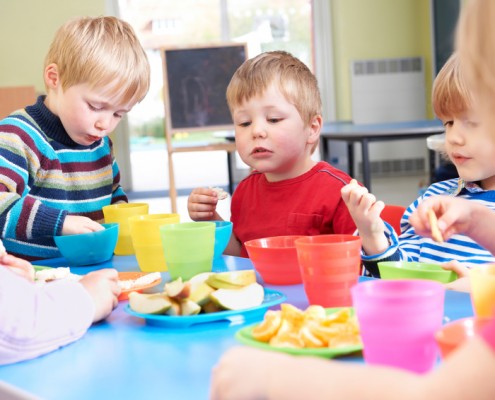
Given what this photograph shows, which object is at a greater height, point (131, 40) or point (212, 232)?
point (131, 40)

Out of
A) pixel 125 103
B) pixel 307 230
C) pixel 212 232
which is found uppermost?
pixel 125 103

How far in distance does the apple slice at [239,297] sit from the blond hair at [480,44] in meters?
0.46

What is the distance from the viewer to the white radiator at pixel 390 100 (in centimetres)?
786

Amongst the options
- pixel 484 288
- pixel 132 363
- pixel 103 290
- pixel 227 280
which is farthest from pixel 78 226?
pixel 484 288

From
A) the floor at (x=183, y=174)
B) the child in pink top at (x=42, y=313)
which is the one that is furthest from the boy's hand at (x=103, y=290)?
the floor at (x=183, y=174)

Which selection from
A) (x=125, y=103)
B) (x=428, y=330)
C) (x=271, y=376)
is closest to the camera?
(x=271, y=376)

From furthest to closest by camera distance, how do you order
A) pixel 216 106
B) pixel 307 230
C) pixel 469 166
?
pixel 216 106
pixel 307 230
pixel 469 166

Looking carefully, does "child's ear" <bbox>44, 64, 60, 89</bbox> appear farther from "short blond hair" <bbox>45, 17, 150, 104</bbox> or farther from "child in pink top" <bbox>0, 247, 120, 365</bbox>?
"child in pink top" <bbox>0, 247, 120, 365</bbox>

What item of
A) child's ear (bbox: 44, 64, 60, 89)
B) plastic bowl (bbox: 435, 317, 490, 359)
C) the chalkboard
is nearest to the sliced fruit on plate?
plastic bowl (bbox: 435, 317, 490, 359)

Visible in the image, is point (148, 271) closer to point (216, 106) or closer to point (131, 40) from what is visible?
point (131, 40)

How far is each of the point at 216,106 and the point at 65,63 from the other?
159 inches

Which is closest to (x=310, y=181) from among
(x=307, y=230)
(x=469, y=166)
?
(x=307, y=230)

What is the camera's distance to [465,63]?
537mm

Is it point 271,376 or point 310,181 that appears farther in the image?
point 310,181
